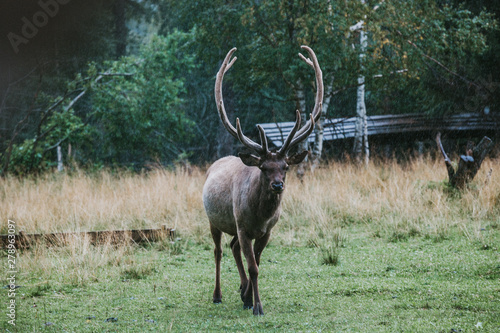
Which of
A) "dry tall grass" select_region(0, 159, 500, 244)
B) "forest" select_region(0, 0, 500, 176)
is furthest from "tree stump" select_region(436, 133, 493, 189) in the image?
"forest" select_region(0, 0, 500, 176)

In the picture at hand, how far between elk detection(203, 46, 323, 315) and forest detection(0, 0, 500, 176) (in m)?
6.34

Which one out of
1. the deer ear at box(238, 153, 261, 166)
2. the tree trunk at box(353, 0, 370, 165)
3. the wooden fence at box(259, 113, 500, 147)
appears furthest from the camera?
the wooden fence at box(259, 113, 500, 147)

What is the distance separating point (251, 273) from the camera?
18.6 feet

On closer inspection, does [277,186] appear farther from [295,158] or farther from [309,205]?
[309,205]

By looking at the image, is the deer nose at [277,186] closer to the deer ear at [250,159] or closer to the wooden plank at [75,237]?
the deer ear at [250,159]

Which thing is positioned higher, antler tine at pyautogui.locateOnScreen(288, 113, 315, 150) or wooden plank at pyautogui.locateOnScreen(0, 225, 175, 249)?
antler tine at pyautogui.locateOnScreen(288, 113, 315, 150)

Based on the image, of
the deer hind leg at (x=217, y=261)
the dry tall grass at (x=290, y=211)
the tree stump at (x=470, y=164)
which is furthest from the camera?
the tree stump at (x=470, y=164)

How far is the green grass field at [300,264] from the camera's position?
5.30m

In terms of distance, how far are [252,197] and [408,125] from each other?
1591 centimetres

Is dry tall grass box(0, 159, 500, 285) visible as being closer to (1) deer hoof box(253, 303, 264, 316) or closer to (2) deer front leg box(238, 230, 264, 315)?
(2) deer front leg box(238, 230, 264, 315)

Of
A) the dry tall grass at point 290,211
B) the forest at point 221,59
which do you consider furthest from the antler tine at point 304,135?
the forest at point 221,59

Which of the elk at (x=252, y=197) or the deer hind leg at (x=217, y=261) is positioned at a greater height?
the elk at (x=252, y=197)

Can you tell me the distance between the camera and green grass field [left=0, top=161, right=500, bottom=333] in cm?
530

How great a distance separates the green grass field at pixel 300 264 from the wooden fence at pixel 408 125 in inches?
239
